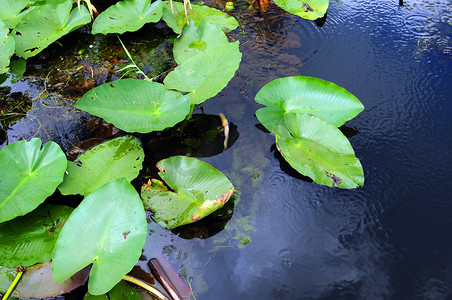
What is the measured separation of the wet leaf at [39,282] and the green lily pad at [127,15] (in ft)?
4.65

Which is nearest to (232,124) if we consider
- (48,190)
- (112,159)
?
(112,159)

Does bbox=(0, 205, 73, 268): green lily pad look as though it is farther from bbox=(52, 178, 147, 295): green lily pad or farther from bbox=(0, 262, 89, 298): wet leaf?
bbox=(52, 178, 147, 295): green lily pad

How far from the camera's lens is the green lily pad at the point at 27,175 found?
1221mm

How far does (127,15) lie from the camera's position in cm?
207

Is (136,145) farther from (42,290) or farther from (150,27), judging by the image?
(150,27)

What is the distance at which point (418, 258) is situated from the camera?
122 centimetres

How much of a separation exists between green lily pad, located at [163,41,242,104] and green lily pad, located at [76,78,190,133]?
9cm

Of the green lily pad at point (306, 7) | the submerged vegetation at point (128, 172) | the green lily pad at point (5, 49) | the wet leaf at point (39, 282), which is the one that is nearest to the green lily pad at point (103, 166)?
the submerged vegetation at point (128, 172)

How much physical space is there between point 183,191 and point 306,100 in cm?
74

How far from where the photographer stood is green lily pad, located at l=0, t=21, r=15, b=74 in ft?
5.95

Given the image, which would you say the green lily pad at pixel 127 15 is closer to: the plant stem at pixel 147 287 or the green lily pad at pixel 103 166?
the green lily pad at pixel 103 166

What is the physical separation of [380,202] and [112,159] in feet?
3.88

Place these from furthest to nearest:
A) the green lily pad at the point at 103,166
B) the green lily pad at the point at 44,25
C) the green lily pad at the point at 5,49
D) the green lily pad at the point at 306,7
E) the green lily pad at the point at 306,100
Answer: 1. the green lily pad at the point at 306,7
2. the green lily pad at the point at 44,25
3. the green lily pad at the point at 5,49
4. the green lily pad at the point at 306,100
5. the green lily pad at the point at 103,166

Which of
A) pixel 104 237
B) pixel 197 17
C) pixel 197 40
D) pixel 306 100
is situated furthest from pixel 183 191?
pixel 197 17
